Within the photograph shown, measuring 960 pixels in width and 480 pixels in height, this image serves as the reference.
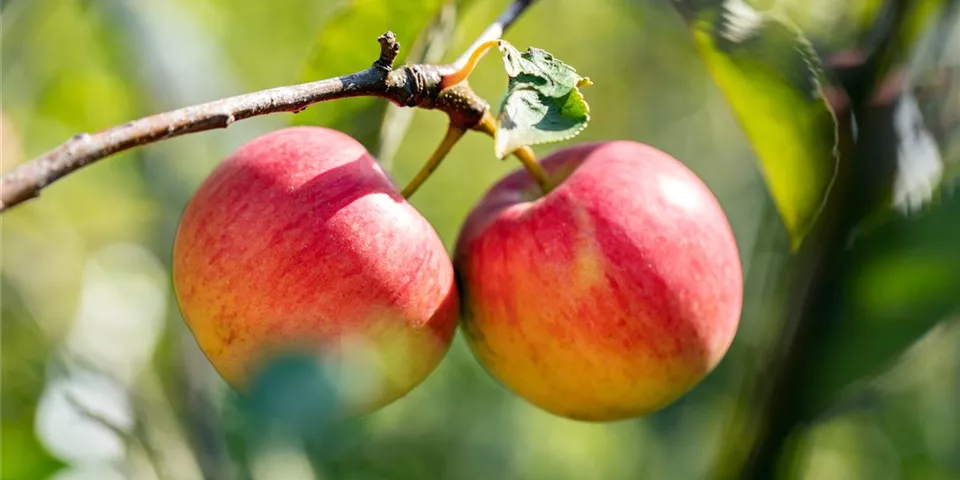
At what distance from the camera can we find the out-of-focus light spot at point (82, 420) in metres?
1.46

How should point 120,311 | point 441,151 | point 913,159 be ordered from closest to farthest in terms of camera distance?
point 441,151 → point 913,159 → point 120,311

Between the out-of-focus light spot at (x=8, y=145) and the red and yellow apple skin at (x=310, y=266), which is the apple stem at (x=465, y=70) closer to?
the red and yellow apple skin at (x=310, y=266)

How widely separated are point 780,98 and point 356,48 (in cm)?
53

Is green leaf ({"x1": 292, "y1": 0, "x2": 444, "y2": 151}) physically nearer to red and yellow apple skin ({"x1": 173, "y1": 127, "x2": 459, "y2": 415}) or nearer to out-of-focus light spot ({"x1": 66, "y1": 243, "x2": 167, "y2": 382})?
red and yellow apple skin ({"x1": 173, "y1": 127, "x2": 459, "y2": 415})

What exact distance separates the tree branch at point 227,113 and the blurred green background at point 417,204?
0.34 metres

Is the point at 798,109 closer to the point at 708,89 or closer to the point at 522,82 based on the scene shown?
the point at 522,82

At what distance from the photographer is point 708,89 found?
2.74 metres

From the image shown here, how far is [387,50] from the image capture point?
2.86 ft

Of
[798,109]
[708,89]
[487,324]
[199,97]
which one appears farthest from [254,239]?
[708,89]

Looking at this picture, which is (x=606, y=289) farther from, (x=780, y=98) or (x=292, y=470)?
(x=292, y=470)

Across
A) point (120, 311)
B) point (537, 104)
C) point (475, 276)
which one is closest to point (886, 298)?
point (475, 276)

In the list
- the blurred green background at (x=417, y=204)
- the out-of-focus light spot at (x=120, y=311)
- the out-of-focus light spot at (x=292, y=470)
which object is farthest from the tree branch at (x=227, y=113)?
the out-of-focus light spot at (x=120, y=311)

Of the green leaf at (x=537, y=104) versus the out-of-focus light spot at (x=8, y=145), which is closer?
the green leaf at (x=537, y=104)

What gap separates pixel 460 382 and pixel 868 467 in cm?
89
